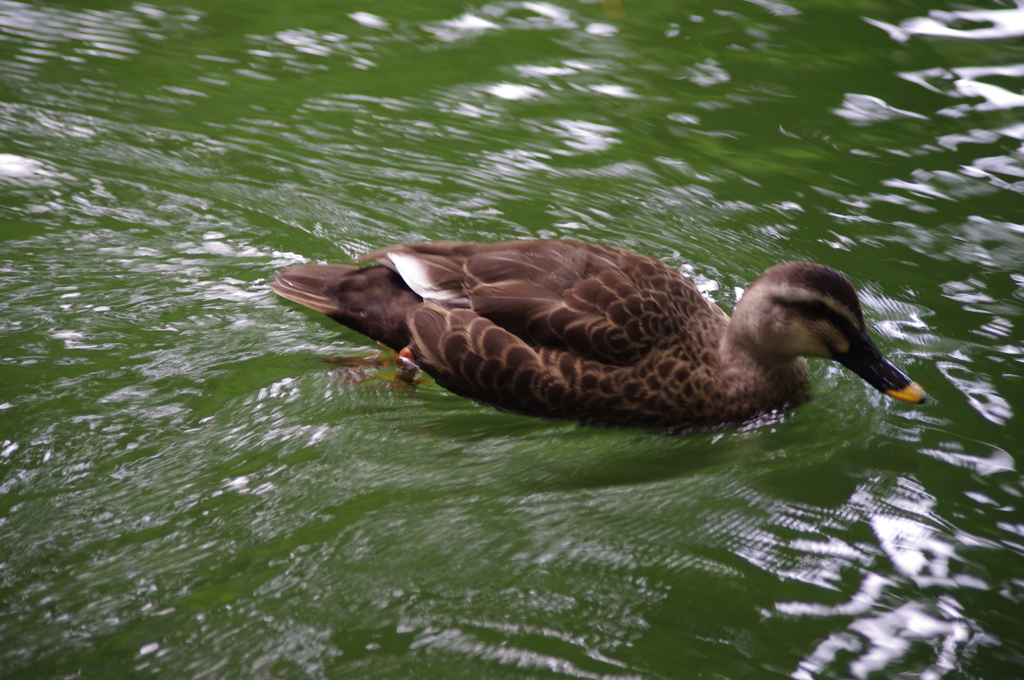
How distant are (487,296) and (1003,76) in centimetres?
545

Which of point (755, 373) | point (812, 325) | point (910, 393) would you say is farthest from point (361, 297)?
point (910, 393)

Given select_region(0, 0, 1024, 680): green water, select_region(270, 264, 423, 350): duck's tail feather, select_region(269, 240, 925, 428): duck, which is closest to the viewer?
select_region(0, 0, 1024, 680): green water

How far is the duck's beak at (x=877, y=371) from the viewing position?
441 cm

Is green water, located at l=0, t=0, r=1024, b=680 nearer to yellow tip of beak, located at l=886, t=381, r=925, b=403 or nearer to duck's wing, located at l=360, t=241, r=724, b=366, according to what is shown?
yellow tip of beak, located at l=886, t=381, r=925, b=403

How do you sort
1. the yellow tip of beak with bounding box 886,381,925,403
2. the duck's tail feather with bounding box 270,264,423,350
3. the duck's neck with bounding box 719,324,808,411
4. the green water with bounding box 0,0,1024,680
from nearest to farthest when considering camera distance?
the green water with bounding box 0,0,1024,680, the yellow tip of beak with bounding box 886,381,925,403, the duck's neck with bounding box 719,324,808,411, the duck's tail feather with bounding box 270,264,423,350

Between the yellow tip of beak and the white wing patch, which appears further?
the white wing patch

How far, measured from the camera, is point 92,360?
473cm

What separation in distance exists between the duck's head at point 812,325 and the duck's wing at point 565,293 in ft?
1.13

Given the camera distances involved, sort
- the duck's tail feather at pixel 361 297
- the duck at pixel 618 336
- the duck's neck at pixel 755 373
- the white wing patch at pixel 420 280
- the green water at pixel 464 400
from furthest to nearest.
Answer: the duck's tail feather at pixel 361 297
the white wing patch at pixel 420 280
the duck's neck at pixel 755 373
the duck at pixel 618 336
the green water at pixel 464 400

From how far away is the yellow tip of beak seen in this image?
438cm

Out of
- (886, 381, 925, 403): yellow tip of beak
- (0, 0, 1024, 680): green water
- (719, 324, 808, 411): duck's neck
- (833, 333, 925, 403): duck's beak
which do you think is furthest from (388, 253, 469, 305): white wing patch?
(886, 381, 925, 403): yellow tip of beak

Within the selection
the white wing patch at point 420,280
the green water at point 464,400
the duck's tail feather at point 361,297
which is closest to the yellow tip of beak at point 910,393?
the green water at point 464,400

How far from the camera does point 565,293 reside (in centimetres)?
468

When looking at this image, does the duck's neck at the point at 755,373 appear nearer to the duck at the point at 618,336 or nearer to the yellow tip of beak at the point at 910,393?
the duck at the point at 618,336
